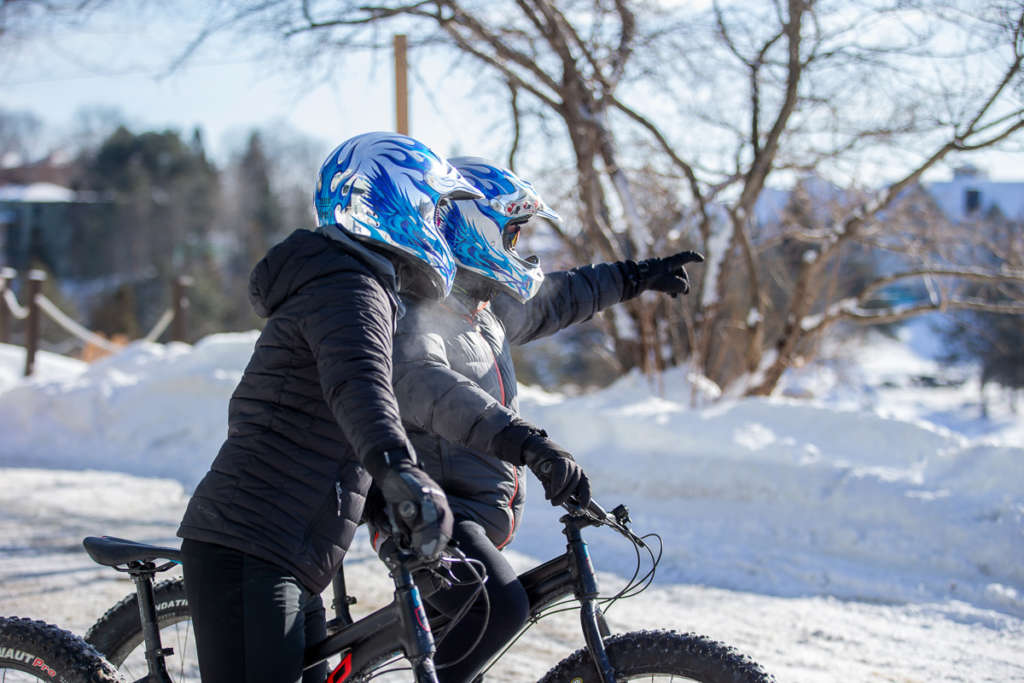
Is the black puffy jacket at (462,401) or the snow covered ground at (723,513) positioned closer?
the black puffy jacket at (462,401)

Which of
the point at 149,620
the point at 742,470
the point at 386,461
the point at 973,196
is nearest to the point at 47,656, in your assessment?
the point at 149,620

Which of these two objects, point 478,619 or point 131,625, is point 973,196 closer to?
point 478,619

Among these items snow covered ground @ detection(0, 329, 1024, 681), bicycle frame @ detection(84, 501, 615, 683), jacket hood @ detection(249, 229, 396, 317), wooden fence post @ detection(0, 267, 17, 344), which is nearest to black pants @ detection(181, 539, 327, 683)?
bicycle frame @ detection(84, 501, 615, 683)

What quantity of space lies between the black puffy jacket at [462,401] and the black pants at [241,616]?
1.63 ft

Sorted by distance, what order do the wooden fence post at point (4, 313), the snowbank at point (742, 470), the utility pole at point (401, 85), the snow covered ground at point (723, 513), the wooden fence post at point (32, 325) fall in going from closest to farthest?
the snow covered ground at point (723, 513) → the snowbank at point (742, 470) → the utility pole at point (401, 85) → the wooden fence post at point (32, 325) → the wooden fence post at point (4, 313)

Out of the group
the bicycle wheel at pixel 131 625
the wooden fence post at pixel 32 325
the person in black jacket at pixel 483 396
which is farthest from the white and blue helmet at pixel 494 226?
the wooden fence post at pixel 32 325

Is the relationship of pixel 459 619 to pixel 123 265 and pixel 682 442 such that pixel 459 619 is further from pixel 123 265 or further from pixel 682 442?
pixel 123 265

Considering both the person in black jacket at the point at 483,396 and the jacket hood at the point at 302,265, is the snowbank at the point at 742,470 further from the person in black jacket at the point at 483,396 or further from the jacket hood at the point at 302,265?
the jacket hood at the point at 302,265

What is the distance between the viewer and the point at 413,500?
178 cm

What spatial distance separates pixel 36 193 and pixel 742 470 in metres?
58.1

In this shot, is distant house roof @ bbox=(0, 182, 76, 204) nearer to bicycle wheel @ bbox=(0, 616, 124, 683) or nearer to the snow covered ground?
the snow covered ground

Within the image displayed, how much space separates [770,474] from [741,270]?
386 centimetres

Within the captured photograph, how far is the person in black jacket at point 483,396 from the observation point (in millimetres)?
2168

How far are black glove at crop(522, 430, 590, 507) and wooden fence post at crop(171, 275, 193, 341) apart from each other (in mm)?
11142
